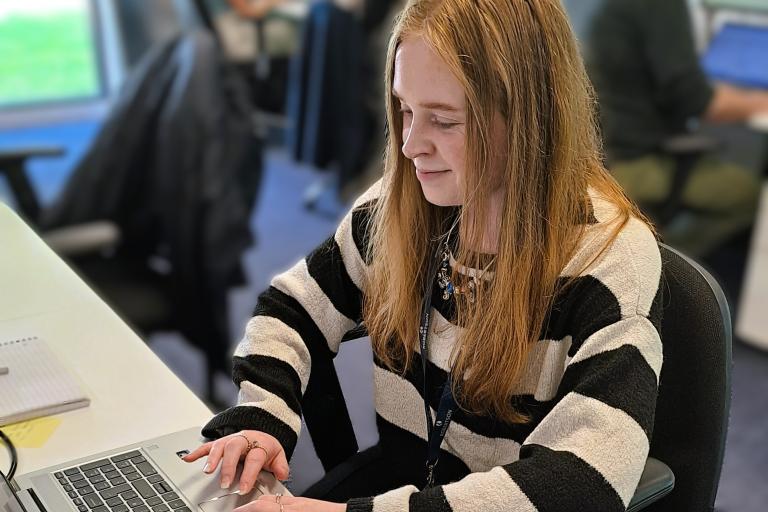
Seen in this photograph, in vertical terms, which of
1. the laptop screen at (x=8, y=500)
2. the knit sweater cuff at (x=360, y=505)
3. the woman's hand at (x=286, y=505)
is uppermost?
the woman's hand at (x=286, y=505)

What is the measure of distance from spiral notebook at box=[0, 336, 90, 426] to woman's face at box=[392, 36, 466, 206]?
0.45m

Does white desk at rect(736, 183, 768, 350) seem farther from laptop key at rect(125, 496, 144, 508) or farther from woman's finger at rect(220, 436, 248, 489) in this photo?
laptop key at rect(125, 496, 144, 508)

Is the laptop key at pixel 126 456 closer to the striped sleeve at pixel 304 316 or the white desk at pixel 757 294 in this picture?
the striped sleeve at pixel 304 316

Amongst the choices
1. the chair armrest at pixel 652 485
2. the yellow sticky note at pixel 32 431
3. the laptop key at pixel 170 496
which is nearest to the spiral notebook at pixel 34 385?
the yellow sticky note at pixel 32 431

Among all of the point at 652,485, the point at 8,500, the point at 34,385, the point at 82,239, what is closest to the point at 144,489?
the point at 8,500

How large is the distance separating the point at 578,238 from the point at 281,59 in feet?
11.0

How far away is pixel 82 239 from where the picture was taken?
1860 millimetres

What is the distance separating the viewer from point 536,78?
906mm

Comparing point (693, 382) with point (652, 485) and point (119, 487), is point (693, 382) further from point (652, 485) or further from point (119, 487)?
point (119, 487)

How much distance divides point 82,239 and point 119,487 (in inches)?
42.5

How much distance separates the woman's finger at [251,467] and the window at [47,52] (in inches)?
172

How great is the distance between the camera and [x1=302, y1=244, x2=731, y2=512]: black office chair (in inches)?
38.6

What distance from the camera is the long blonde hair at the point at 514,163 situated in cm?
90

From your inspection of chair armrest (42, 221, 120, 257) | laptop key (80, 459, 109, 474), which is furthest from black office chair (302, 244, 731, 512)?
chair armrest (42, 221, 120, 257)
